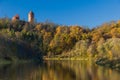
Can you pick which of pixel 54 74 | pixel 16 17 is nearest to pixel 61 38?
pixel 16 17

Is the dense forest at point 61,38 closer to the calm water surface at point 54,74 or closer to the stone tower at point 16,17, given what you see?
the stone tower at point 16,17

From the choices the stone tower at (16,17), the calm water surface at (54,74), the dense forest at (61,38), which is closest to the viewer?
the calm water surface at (54,74)

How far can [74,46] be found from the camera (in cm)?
13062

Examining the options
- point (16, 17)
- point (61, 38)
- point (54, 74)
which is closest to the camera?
point (54, 74)

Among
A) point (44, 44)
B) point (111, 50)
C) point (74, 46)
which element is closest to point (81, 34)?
point (74, 46)

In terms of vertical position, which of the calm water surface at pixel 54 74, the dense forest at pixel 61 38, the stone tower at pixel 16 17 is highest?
the stone tower at pixel 16 17

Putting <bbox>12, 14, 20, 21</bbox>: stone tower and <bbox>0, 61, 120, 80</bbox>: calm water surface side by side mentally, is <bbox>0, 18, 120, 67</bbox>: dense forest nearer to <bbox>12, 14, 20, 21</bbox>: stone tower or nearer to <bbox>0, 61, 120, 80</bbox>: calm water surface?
<bbox>12, 14, 20, 21</bbox>: stone tower

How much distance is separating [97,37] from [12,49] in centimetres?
5615

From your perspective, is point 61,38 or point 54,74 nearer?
point 54,74

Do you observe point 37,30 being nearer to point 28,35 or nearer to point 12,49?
point 28,35

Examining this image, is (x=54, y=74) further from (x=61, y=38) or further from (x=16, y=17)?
(x=16, y=17)

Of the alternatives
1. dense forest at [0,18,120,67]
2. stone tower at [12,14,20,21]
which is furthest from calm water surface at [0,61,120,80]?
stone tower at [12,14,20,21]

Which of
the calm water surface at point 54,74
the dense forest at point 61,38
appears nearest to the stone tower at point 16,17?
the dense forest at point 61,38

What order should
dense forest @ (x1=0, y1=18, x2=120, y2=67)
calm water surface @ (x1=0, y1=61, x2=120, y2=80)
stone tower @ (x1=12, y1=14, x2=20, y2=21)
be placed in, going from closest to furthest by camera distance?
1. calm water surface @ (x1=0, y1=61, x2=120, y2=80)
2. dense forest @ (x1=0, y1=18, x2=120, y2=67)
3. stone tower @ (x1=12, y1=14, x2=20, y2=21)
